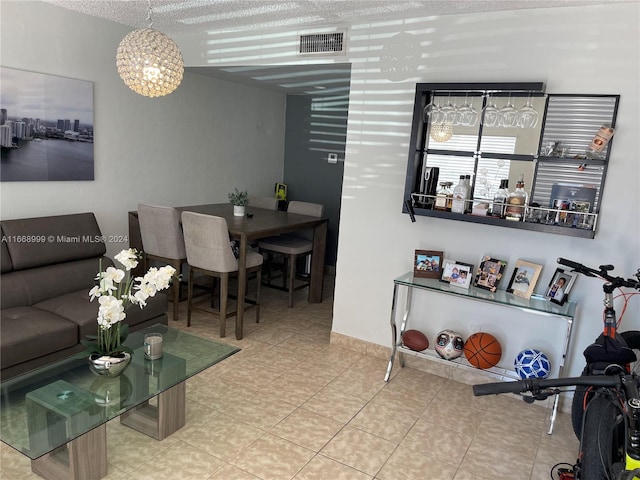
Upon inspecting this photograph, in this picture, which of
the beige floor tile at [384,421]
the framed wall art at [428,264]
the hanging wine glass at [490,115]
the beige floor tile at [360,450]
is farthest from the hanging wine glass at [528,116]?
the beige floor tile at [360,450]

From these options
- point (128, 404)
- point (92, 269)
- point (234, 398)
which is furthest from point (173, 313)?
point (128, 404)

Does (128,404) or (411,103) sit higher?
(411,103)

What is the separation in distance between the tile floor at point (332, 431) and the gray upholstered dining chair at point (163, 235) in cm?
103

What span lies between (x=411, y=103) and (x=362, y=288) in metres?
1.41

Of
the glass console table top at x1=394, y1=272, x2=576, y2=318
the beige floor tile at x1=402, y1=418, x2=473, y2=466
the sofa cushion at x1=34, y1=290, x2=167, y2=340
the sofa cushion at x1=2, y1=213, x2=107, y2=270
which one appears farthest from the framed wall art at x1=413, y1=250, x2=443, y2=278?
the sofa cushion at x1=2, y1=213, x2=107, y2=270

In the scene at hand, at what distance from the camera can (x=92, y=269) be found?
3555 millimetres

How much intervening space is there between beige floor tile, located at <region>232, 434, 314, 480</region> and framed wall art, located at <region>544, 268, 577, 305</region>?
1.69m

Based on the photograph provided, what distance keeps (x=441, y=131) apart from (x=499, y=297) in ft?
3.73

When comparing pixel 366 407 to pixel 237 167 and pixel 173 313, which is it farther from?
pixel 237 167

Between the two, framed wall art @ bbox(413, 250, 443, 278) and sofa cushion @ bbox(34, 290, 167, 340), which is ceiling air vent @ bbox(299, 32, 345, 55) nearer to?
framed wall art @ bbox(413, 250, 443, 278)

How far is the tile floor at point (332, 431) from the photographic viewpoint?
229cm

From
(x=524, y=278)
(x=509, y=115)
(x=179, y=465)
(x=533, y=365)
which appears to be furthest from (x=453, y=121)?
(x=179, y=465)

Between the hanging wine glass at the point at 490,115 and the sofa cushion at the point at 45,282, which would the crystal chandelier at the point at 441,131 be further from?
the sofa cushion at the point at 45,282

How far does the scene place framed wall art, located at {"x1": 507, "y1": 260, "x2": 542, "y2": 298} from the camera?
2.88m
